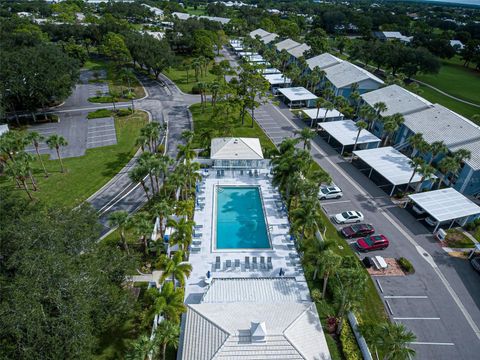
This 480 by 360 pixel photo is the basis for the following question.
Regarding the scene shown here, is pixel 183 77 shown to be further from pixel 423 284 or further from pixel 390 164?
pixel 423 284

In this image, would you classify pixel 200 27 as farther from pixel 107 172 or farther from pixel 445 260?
pixel 445 260

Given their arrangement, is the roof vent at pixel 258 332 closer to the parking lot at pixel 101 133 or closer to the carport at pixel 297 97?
the parking lot at pixel 101 133

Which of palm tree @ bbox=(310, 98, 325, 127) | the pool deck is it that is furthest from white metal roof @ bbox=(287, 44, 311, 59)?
the pool deck

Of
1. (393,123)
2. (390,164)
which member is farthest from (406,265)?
(393,123)

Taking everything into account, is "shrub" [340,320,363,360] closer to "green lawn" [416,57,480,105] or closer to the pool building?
the pool building

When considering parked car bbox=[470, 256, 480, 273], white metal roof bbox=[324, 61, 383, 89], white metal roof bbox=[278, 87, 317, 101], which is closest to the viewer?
parked car bbox=[470, 256, 480, 273]

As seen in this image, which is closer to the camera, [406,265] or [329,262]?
[329,262]
